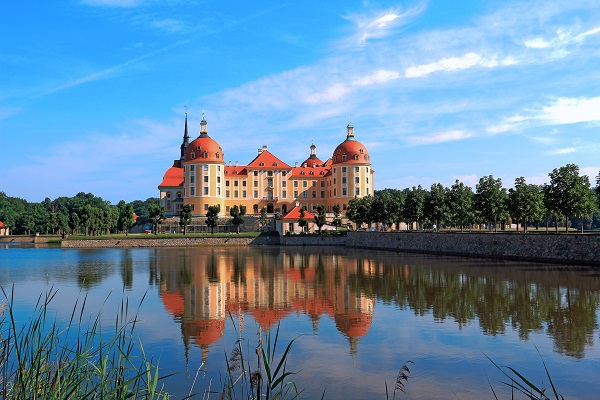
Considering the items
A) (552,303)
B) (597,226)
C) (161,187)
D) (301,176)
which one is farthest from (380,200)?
(597,226)

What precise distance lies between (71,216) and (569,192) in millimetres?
74909

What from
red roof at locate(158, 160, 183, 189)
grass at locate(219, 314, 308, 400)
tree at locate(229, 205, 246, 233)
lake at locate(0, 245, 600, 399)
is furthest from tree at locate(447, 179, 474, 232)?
red roof at locate(158, 160, 183, 189)

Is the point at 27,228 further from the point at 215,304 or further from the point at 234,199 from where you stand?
the point at 215,304

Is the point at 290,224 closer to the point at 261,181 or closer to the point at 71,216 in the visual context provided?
the point at 261,181

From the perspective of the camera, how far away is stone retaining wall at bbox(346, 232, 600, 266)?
99.2 ft

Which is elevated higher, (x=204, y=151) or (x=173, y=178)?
(x=204, y=151)

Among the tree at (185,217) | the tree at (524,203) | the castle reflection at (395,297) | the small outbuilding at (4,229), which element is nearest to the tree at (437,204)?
the tree at (524,203)

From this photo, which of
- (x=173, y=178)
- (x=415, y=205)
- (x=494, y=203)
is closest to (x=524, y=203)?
(x=494, y=203)

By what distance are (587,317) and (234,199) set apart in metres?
73.5

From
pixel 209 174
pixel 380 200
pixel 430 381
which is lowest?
pixel 430 381

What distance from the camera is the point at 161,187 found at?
3474 inches

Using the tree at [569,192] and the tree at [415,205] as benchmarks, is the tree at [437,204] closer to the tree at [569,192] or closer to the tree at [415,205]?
the tree at [415,205]

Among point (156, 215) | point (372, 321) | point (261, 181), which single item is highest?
point (261, 181)

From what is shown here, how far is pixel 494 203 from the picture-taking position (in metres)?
47.0
